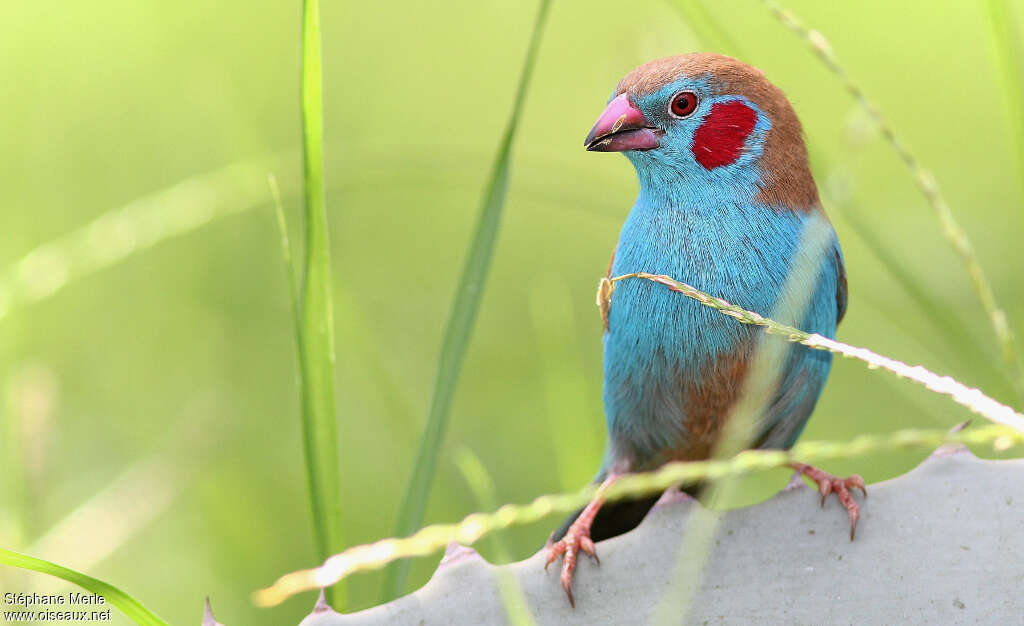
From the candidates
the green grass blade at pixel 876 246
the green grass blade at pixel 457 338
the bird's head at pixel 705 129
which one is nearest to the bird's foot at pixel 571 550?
the green grass blade at pixel 457 338

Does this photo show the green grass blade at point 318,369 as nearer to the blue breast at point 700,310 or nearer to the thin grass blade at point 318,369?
the thin grass blade at point 318,369

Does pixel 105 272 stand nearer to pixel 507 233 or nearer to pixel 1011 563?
pixel 507 233

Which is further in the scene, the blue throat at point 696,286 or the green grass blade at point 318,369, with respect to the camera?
the blue throat at point 696,286

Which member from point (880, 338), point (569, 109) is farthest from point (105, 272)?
point (880, 338)

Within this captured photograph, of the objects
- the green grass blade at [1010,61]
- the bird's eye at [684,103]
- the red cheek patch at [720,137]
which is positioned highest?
the bird's eye at [684,103]

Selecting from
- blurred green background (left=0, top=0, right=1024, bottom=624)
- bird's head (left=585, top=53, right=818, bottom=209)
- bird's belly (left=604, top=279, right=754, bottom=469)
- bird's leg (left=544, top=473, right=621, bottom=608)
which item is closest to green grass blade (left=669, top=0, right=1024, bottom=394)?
blurred green background (left=0, top=0, right=1024, bottom=624)

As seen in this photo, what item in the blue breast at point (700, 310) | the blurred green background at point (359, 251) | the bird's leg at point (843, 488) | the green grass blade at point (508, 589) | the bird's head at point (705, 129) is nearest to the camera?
the green grass blade at point (508, 589)
